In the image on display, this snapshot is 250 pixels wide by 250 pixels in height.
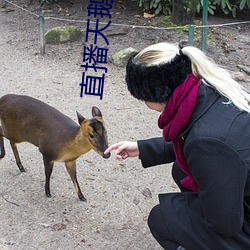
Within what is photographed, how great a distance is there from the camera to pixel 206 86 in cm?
197

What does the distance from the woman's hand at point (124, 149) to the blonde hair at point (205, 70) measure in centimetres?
66

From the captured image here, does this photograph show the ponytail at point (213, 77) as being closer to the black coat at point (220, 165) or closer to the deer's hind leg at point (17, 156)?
the black coat at point (220, 165)

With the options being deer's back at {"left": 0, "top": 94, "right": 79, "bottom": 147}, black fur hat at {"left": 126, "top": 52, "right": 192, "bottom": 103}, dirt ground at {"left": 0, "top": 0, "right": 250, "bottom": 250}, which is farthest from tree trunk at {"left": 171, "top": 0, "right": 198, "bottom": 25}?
black fur hat at {"left": 126, "top": 52, "right": 192, "bottom": 103}

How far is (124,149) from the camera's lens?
102 inches

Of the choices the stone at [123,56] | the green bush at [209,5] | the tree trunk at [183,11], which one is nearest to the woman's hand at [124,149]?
the stone at [123,56]

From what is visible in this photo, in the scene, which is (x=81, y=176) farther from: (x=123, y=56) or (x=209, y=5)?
(x=209, y=5)

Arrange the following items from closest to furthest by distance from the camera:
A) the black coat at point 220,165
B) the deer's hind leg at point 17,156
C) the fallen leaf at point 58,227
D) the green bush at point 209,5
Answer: the black coat at point 220,165, the fallen leaf at point 58,227, the deer's hind leg at point 17,156, the green bush at point 209,5

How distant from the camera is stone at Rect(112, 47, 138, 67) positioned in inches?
222

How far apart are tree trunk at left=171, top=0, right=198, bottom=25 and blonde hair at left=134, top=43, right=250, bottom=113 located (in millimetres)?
4678

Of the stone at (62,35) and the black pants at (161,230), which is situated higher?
the black pants at (161,230)

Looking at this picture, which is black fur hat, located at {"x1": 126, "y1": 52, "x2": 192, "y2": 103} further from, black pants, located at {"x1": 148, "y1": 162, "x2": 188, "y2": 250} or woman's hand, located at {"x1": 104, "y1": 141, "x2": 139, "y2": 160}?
black pants, located at {"x1": 148, "y1": 162, "x2": 188, "y2": 250}

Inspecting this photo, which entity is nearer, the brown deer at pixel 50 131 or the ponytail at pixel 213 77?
the ponytail at pixel 213 77

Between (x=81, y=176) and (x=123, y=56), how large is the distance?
2.39m

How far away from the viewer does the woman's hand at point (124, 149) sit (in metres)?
2.56
